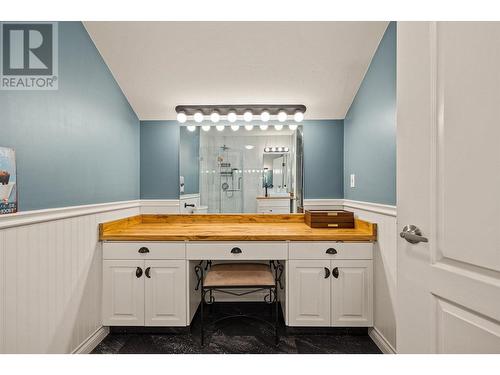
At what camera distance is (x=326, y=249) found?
1.80m

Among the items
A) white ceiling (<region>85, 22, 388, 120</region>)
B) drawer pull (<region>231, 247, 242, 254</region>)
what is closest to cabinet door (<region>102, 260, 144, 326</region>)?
drawer pull (<region>231, 247, 242, 254</region>)

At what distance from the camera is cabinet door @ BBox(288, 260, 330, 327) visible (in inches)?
70.5

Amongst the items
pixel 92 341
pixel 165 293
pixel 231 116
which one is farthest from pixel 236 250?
pixel 231 116

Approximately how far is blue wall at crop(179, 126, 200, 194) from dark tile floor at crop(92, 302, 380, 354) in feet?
3.80

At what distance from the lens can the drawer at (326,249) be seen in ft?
5.87

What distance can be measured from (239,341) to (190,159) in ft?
5.13


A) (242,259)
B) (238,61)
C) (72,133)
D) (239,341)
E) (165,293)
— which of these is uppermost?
(238,61)

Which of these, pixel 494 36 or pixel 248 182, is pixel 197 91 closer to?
pixel 248 182

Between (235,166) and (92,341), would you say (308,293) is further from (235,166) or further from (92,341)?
(92,341)

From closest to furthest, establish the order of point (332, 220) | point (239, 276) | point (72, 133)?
point (72, 133) < point (239, 276) < point (332, 220)

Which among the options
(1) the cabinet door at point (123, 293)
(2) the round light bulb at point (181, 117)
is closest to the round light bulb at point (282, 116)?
(2) the round light bulb at point (181, 117)

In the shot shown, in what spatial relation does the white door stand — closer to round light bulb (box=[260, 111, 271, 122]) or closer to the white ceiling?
the white ceiling

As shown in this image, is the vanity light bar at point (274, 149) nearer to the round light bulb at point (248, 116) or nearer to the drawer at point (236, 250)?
the round light bulb at point (248, 116)
